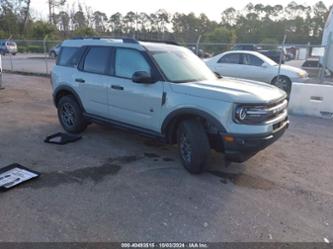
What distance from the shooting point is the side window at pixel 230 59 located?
11.7 metres

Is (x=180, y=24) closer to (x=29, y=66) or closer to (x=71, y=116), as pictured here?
(x=29, y=66)

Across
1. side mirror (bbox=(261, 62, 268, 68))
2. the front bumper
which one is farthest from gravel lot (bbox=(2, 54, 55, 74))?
the front bumper

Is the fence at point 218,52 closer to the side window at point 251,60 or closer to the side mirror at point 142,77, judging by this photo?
the side window at point 251,60

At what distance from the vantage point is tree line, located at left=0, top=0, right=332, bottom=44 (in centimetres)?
5116

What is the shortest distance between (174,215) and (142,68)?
2393 millimetres

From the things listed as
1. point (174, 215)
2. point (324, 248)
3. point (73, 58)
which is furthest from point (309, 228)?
point (73, 58)

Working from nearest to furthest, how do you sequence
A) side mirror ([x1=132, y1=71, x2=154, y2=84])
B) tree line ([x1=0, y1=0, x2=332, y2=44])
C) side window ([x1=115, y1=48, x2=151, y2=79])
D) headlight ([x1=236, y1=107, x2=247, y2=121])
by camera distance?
headlight ([x1=236, y1=107, x2=247, y2=121]) → side mirror ([x1=132, y1=71, x2=154, y2=84]) → side window ([x1=115, y1=48, x2=151, y2=79]) → tree line ([x1=0, y1=0, x2=332, y2=44])

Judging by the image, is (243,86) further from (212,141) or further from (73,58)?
(73,58)

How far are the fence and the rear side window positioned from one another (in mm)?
7774

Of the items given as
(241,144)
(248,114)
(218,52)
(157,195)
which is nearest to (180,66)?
(248,114)

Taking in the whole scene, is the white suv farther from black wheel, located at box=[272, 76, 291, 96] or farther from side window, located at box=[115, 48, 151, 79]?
black wheel, located at box=[272, 76, 291, 96]

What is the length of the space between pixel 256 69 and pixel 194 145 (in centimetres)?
797

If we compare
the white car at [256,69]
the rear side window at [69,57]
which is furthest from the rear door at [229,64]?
the rear side window at [69,57]

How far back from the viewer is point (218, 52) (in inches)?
1120
